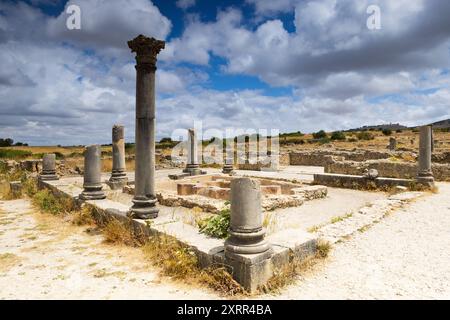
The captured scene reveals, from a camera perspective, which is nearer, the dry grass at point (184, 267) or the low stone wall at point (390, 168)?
the dry grass at point (184, 267)

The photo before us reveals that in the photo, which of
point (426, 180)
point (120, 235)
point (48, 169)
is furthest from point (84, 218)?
point (426, 180)

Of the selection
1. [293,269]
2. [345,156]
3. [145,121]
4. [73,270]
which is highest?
[145,121]

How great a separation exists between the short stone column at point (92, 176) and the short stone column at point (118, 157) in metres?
5.05

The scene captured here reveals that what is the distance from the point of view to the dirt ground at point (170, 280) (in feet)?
13.6

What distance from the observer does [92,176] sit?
910 cm

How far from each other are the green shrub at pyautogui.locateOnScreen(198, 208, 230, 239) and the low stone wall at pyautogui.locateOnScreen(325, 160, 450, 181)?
41.6 feet

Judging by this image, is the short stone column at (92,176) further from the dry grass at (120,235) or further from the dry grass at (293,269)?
the dry grass at (293,269)

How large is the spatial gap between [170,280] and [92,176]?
5593 millimetres

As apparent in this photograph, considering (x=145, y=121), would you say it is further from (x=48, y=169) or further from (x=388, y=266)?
(x=48, y=169)

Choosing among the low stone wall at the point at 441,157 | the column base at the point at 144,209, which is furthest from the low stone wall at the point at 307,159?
the column base at the point at 144,209

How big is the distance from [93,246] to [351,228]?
532 cm

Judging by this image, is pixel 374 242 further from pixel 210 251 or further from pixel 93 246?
pixel 93 246

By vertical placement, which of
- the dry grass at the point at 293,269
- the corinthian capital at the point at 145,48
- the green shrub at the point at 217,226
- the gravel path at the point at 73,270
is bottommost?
the gravel path at the point at 73,270
